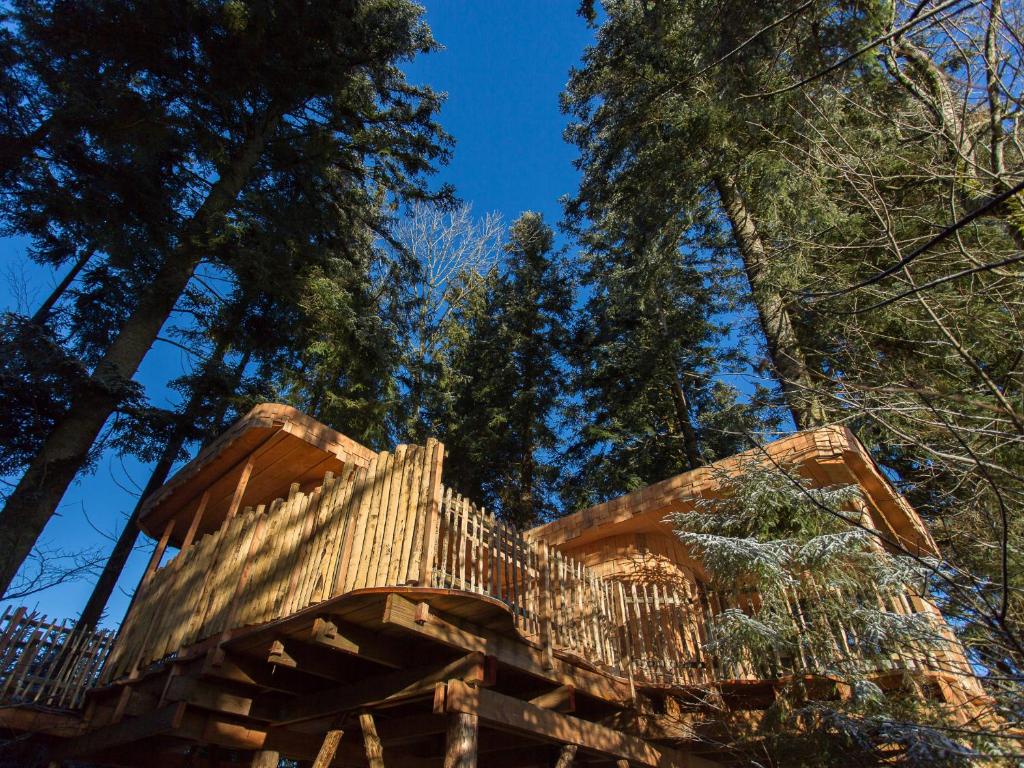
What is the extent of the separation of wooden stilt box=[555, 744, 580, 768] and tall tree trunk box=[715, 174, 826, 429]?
18.8 ft

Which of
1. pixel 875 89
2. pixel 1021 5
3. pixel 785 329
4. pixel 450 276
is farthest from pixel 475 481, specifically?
pixel 1021 5

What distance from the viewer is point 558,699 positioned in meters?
5.80

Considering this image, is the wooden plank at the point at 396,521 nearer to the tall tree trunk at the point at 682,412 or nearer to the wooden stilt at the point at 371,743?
the wooden stilt at the point at 371,743

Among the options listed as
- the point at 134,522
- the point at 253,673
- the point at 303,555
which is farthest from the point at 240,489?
the point at 134,522

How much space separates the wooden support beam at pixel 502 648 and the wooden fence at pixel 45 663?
5814 millimetres

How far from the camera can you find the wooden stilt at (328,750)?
5.38m

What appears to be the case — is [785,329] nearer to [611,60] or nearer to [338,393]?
[611,60]

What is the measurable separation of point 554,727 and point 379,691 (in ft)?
5.44

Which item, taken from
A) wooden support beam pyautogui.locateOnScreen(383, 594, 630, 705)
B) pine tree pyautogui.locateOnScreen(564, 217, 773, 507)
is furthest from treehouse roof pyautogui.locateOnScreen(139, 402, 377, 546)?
pine tree pyautogui.locateOnScreen(564, 217, 773, 507)

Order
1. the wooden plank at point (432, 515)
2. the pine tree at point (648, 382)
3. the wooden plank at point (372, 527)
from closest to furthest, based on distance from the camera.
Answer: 1. the wooden plank at point (432, 515)
2. the wooden plank at point (372, 527)
3. the pine tree at point (648, 382)

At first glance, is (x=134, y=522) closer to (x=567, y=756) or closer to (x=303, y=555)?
(x=303, y=555)

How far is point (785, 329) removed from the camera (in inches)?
424

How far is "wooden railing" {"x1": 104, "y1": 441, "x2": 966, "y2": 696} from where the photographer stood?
188 inches

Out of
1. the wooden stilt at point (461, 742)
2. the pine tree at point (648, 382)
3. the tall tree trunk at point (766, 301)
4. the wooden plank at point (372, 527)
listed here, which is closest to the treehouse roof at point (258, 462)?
the wooden plank at point (372, 527)
